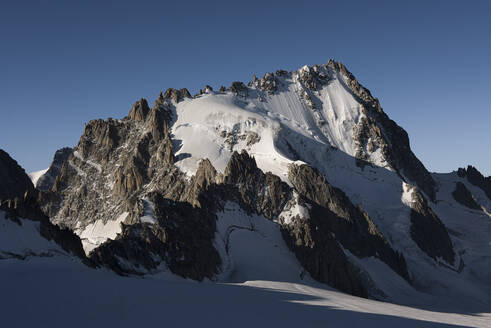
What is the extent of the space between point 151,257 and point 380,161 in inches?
4022

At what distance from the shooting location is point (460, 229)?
142 metres

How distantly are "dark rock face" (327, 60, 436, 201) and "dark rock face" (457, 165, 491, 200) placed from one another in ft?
86.4

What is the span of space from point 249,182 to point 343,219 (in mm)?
26630

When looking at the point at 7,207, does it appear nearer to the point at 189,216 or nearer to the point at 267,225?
the point at 189,216

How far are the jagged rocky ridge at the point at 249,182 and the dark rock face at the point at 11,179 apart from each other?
66.1ft

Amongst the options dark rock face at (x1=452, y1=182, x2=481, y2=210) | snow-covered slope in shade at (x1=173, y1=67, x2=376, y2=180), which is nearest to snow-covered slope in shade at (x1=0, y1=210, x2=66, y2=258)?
snow-covered slope in shade at (x1=173, y1=67, x2=376, y2=180)

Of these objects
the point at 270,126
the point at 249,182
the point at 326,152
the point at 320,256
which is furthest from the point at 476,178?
the point at 320,256

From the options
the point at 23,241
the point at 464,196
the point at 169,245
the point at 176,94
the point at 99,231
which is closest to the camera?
the point at 23,241

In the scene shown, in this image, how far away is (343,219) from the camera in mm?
110125

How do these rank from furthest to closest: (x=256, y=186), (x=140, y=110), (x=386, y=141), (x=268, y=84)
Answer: (x=268, y=84), (x=386, y=141), (x=140, y=110), (x=256, y=186)

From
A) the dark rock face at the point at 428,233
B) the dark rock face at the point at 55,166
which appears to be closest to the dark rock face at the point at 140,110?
the dark rock face at the point at 55,166

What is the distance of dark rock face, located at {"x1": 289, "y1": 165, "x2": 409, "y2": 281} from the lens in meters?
107

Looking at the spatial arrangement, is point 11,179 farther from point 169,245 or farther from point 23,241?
point 23,241

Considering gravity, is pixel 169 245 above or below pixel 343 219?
below
